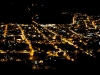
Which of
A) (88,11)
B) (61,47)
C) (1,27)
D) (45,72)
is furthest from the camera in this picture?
(88,11)

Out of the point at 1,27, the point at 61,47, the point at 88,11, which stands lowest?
the point at 61,47

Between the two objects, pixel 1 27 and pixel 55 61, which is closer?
pixel 55 61

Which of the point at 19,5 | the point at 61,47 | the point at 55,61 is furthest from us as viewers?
the point at 19,5

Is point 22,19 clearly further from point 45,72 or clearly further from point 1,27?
point 45,72

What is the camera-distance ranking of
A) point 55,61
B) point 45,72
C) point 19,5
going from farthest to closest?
point 19,5 → point 55,61 → point 45,72

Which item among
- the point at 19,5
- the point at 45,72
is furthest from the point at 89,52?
the point at 19,5

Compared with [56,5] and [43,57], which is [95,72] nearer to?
[43,57]

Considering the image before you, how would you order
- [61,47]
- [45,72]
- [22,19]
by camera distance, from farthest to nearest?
[22,19] → [61,47] → [45,72]

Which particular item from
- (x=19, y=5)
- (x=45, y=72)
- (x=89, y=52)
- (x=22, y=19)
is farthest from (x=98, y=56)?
(x=19, y=5)

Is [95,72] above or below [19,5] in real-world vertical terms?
below
